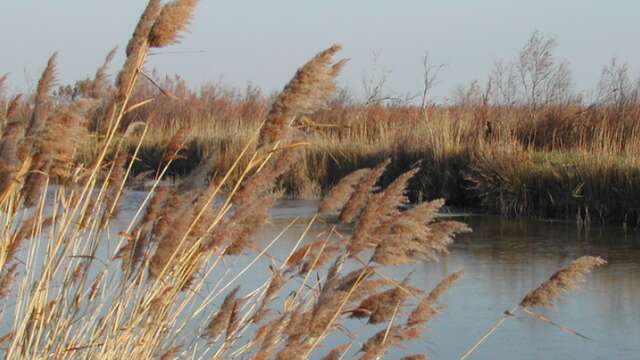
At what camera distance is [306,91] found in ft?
7.54

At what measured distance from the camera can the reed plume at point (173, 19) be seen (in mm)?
2330

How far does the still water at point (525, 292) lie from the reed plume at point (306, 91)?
2645mm

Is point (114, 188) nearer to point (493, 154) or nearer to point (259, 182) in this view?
point (259, 182)

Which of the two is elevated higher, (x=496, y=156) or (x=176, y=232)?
(x=176, y=232)

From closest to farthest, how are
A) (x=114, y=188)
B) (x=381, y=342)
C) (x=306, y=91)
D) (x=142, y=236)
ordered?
(x=306, y=91) < (x=381, y=342) < (x=142, y=236) < (x=114, y=188)

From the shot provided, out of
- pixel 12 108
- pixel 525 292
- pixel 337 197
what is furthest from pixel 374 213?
pixel 525 292

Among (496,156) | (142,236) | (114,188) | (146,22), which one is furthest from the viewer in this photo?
(496,156)

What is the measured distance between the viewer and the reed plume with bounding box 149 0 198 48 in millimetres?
2330

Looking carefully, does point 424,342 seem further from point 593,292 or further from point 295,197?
point 295,197

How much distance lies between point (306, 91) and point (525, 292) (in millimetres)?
4476

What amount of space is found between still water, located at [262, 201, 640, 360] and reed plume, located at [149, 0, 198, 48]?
273cm

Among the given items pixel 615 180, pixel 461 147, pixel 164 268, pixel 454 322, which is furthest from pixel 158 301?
pixel 461 147

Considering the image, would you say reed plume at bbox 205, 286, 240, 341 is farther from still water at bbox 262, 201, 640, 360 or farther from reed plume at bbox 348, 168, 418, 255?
still water at bbox 262, 201, 640, 360

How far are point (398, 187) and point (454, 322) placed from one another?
3107 millimetres
